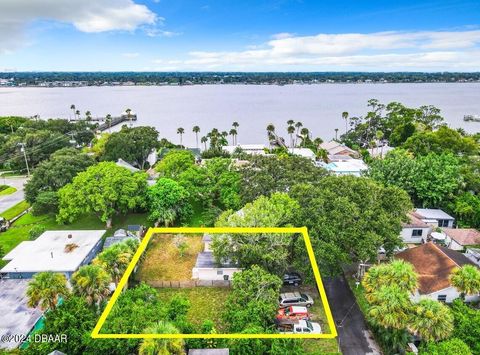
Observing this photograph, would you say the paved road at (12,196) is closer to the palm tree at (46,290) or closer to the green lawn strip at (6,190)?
the green lawn strip at (6,190)

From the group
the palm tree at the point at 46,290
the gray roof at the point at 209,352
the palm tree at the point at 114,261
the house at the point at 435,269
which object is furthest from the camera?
the house at the point at 435,269

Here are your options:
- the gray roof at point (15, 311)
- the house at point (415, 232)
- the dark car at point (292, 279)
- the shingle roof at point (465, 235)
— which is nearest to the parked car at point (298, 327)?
the dark car at point (292, 279)

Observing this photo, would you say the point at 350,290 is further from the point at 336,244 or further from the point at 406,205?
the point at 406,205

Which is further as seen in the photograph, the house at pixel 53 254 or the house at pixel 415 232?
the house at pixel 415 232

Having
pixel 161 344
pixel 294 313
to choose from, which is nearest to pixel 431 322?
pixel 294 313

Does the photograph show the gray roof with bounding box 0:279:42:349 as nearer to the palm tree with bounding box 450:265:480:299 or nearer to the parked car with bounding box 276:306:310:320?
the parked car with bounding box 276:306:310:320

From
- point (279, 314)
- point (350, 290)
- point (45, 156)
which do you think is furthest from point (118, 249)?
point (45, 156)
